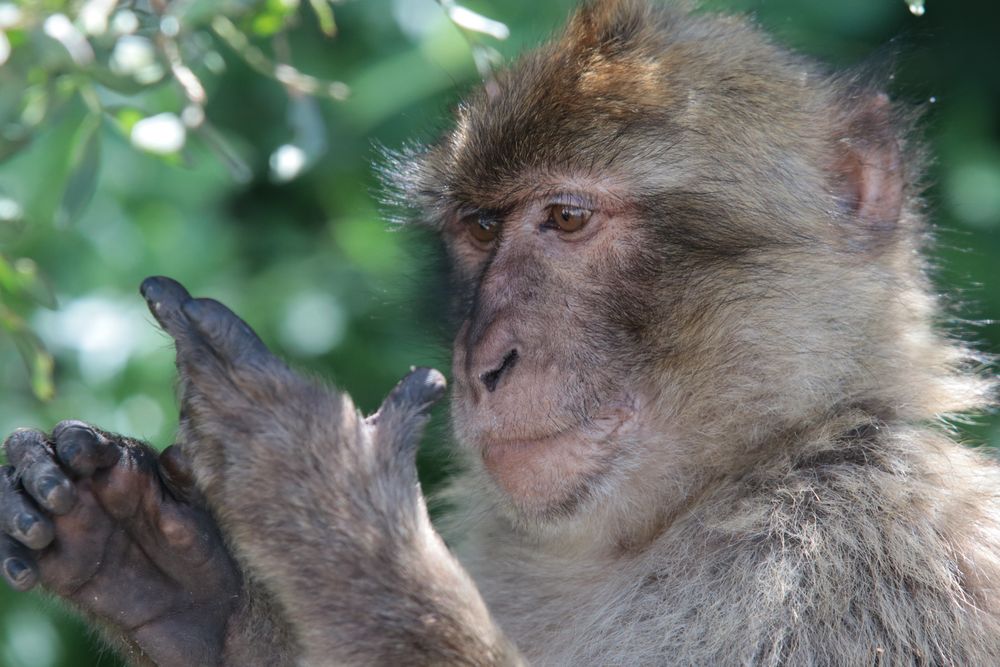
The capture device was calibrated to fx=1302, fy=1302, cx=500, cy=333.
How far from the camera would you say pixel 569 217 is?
2863 mm

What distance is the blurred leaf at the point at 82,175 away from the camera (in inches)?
119

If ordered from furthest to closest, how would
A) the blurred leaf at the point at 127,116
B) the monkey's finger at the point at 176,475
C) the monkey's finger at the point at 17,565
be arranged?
1. the blurred leaf at the point at 127,116
2. the monkey's finger at the point at 176,475
3. the monkey's finger at the point at 17,565

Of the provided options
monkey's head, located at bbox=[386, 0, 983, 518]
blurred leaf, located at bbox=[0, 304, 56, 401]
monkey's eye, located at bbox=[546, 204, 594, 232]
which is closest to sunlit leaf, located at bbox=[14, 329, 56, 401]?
blurred leaf, located at bbox=[0, 304, 56, 401]

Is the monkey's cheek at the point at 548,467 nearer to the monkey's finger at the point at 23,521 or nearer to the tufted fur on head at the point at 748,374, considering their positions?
the tufted fur on head at the point at 748,374

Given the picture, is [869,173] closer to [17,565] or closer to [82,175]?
[82,175]

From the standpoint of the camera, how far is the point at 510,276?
281 cm

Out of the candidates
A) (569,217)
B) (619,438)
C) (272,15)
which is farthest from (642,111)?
(272,15)

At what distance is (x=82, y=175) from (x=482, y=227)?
0.94 metres

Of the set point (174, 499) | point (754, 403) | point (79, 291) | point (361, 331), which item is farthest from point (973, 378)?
point (79, 291)

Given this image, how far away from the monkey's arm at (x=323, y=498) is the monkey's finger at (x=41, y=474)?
1.04ft

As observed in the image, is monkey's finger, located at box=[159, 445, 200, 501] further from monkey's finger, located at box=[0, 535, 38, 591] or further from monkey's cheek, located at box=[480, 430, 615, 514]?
monkey's cheek, located at box=[480, 430, 615, 514]

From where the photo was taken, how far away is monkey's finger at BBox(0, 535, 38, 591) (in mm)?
2412

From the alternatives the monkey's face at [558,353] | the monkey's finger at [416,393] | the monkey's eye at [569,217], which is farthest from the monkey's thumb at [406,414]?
the monkey's eye at [569,217]

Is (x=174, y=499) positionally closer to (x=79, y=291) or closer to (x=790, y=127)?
(x=790, y=127)
